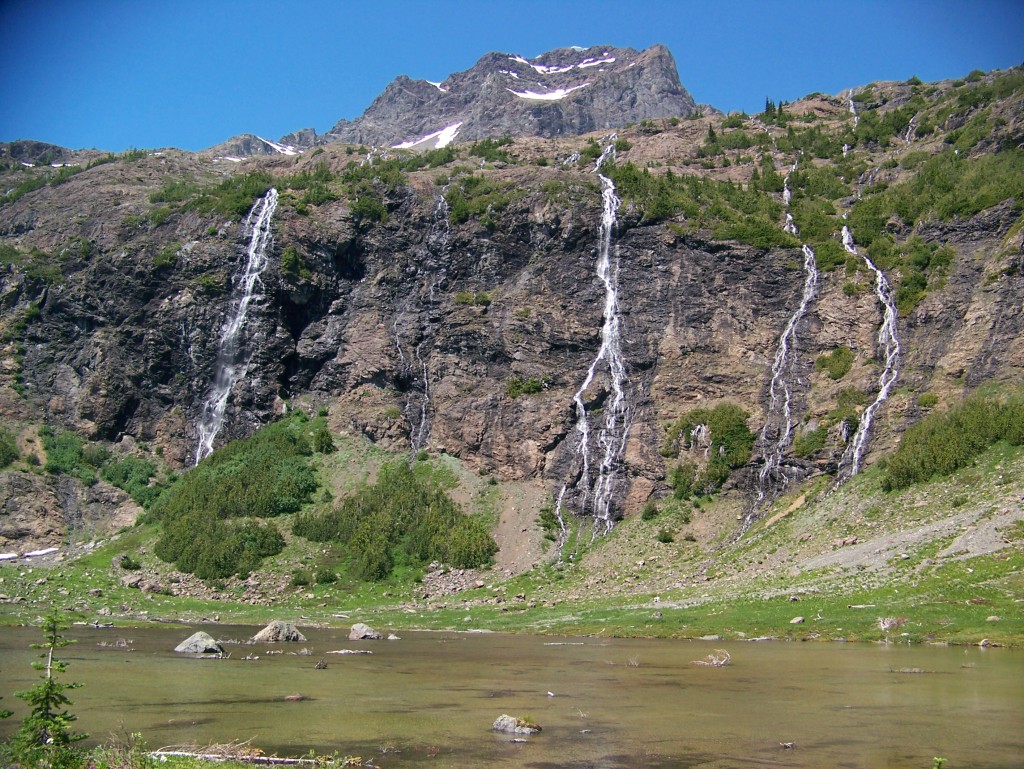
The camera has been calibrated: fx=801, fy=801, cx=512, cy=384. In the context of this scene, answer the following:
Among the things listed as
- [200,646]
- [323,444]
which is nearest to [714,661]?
[200,646]

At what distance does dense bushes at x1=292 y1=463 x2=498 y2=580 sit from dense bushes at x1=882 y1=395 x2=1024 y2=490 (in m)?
36.0

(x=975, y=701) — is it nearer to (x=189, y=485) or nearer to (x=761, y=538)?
(x=761, y=538)

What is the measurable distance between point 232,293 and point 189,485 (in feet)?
93.3

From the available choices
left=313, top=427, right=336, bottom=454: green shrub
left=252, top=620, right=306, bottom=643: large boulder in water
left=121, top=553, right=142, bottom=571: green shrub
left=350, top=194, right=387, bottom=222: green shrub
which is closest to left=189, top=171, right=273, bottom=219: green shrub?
left=350, top=194, right=387, bottom=222: green shrub

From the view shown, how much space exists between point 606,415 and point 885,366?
2813cm

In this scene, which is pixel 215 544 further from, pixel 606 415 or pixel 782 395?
pixel 782 395

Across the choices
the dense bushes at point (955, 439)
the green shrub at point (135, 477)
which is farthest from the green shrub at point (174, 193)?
the dense bushes at point (955, 439)

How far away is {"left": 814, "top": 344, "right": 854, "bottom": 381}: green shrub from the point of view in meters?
79.5

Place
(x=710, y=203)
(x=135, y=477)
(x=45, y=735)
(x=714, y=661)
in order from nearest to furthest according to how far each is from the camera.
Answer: (x=45, y=735)
(x=714, y=661)
(x=135, y=477)
(x=710, y=203)

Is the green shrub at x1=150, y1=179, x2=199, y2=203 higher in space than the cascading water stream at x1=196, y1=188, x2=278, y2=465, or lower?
higher

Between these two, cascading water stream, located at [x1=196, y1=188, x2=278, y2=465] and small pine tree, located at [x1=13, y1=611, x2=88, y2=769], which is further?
cascading water stream, located at [x1=196, y1=188, x2=278, y2=465]

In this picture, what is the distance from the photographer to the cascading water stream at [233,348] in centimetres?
10025

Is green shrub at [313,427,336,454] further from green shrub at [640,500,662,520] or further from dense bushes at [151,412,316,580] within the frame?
green shrub at [640,500,662,520]

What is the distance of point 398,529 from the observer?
78.8 metres
